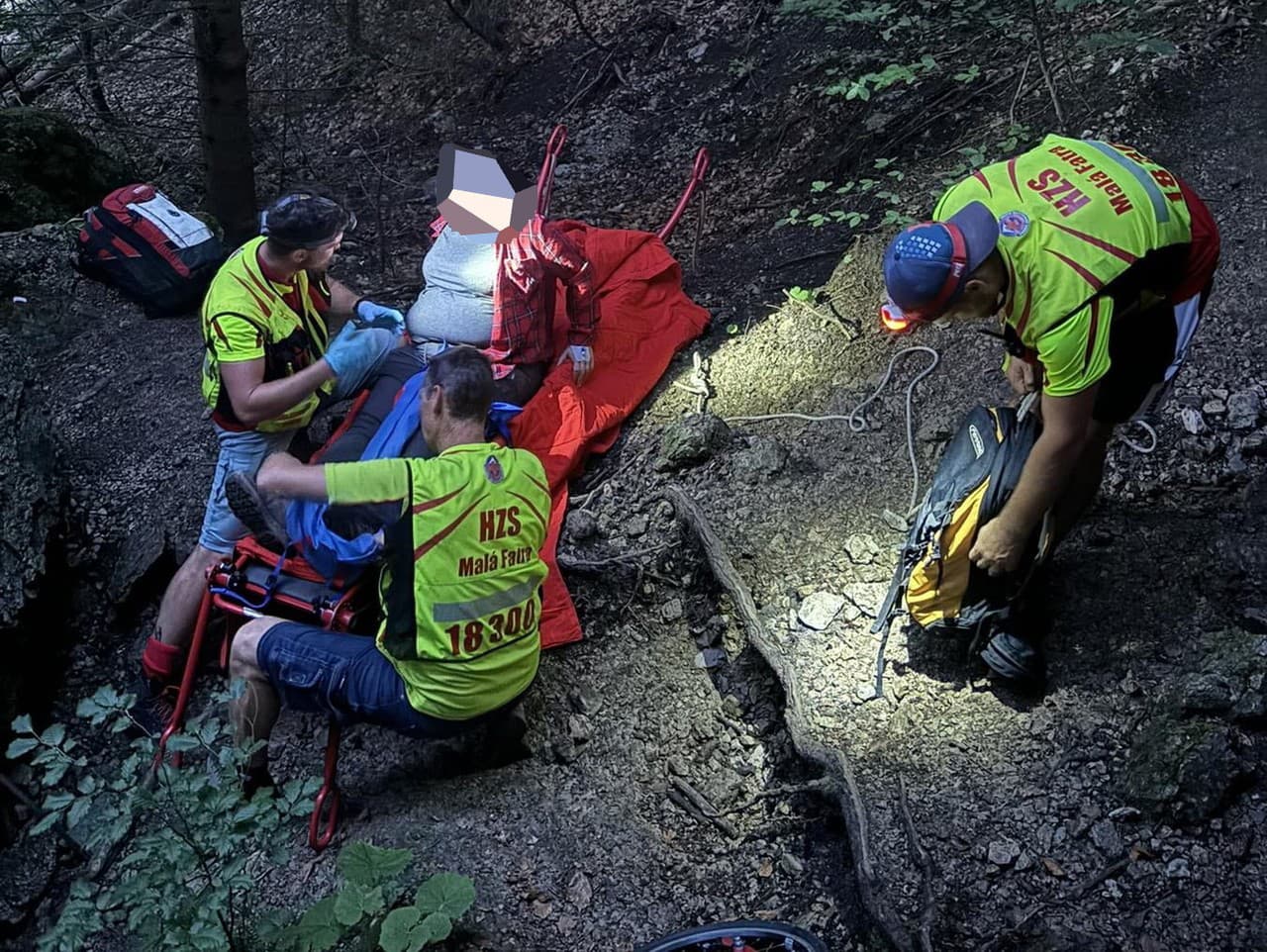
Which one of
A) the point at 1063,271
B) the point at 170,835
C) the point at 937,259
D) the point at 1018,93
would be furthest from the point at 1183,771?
the point at 1018,93

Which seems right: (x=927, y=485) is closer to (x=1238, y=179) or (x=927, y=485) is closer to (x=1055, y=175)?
(x=1055, y=175)

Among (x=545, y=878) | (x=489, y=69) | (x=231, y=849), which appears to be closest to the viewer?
(x=231, y=849)

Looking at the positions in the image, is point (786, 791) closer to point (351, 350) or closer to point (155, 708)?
point (351, 350)

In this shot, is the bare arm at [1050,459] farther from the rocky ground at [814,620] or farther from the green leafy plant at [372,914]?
the green leafy plant at [372,914]

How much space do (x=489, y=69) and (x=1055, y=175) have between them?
19.2 feet

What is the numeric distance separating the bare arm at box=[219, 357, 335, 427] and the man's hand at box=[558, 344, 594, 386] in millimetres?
1121

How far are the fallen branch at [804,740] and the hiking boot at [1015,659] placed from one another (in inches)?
18.2

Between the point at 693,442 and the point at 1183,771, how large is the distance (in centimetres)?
191

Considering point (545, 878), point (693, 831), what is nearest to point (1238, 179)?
point (693, 831)

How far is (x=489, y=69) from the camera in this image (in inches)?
290

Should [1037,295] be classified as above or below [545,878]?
above

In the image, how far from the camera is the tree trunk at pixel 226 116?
4.82 m

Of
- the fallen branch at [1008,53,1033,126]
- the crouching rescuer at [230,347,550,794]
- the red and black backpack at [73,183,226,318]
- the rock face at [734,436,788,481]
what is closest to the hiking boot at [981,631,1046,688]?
the rock face at [734,436,788,481]

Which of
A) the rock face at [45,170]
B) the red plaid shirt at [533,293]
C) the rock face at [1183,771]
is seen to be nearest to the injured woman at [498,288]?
the red plaid shirt at [533,293]
